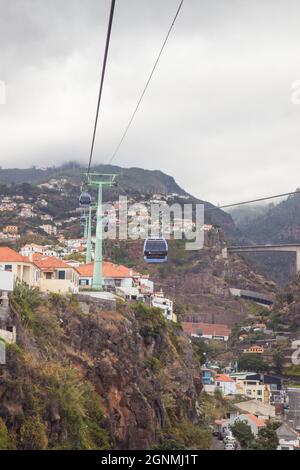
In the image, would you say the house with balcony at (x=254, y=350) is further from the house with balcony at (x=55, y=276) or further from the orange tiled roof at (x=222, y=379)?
the house with balcony at (x=55, y=276)

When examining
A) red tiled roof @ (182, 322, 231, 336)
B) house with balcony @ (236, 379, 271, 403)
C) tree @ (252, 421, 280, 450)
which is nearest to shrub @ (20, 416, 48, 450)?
tree @ (252, 421, 280, 450)

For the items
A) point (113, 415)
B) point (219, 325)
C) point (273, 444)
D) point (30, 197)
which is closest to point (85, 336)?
point (113, 415)

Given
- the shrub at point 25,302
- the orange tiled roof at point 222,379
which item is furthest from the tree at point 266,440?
the orange tiled roof at point 222,379

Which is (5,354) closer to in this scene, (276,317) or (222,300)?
(276,317)

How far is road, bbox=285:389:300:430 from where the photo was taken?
65.4 m

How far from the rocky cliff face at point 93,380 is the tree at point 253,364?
5114 cm

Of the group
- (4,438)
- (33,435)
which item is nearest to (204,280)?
(33,435)

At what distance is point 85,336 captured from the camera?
30094 mm

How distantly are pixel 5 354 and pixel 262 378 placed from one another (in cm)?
6482

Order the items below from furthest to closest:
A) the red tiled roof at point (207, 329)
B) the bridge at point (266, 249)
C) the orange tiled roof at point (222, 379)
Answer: the bridge at point (266, 249) → the red tiled roof at point (207, 329) → the orange tiled roof at point (222, 379)

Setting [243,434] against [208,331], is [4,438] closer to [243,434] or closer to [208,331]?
[243,434]

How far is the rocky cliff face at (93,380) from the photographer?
69.1ft

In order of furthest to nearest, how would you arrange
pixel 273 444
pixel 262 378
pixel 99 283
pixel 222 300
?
pixel 222 300, pixel 262 378, pixel 273 444, pixel 99 283

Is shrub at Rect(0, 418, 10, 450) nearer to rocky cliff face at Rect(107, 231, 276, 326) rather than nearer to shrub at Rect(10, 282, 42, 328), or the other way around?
shrub at Rect(10, 282, 42, 328)
